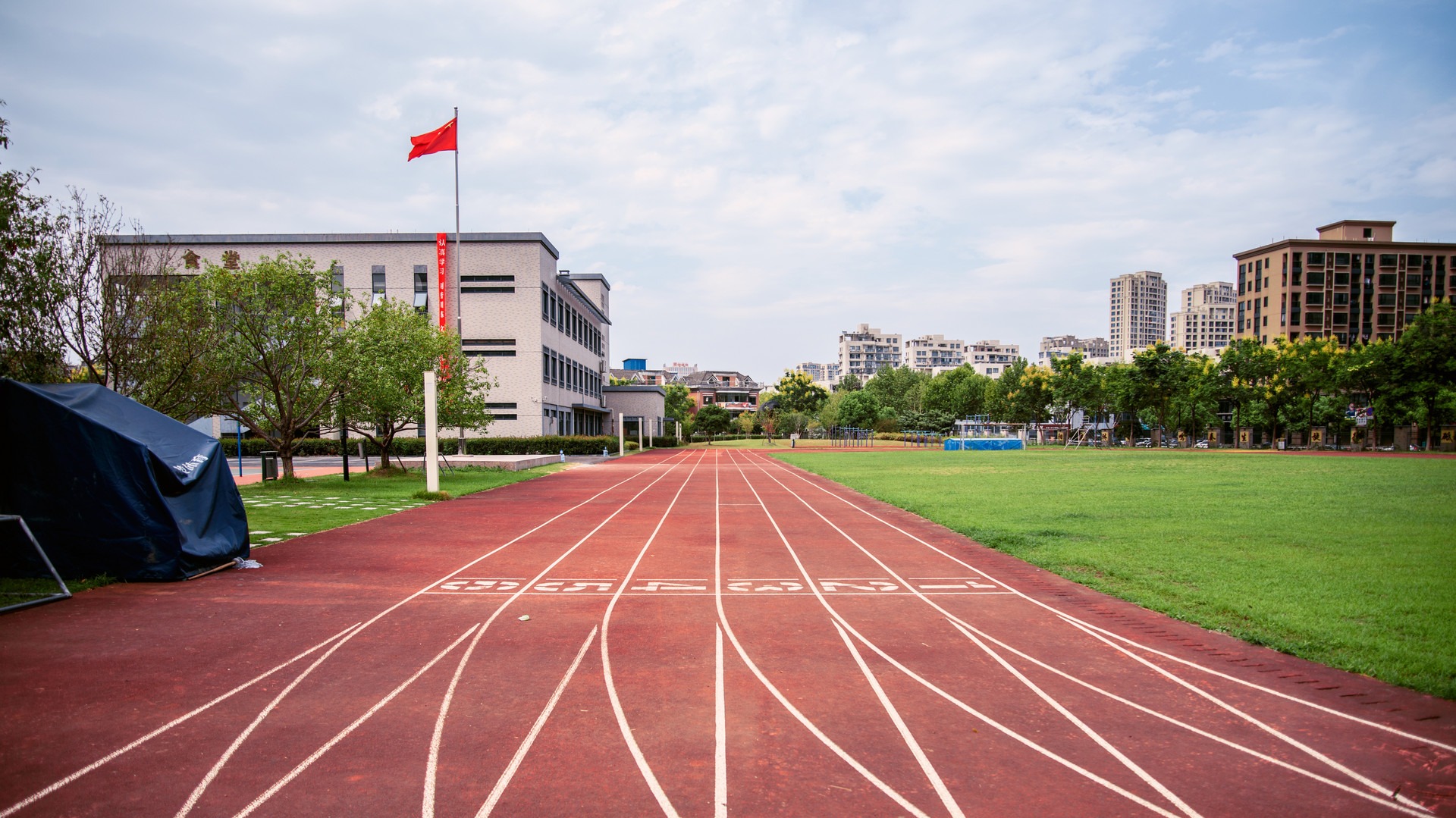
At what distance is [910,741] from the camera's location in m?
4.53

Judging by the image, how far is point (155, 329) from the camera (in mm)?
13922

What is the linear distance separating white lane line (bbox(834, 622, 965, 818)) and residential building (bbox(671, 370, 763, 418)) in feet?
397

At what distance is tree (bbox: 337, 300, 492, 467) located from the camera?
22.0 m

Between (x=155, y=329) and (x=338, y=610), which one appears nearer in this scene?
(x=338, y=610)

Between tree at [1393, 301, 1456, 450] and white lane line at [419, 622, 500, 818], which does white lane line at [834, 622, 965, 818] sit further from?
tree at [1393, 301, 1456, 450]

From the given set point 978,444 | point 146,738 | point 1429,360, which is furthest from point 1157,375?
point 146,738

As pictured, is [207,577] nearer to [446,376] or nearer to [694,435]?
[446,376]

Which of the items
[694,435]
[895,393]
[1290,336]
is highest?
[1290,336]

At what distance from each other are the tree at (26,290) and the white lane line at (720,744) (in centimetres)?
1049

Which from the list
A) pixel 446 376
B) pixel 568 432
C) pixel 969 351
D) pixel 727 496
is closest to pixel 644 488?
pixel 727 496

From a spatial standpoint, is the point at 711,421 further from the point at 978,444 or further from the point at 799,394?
the point at 978,444

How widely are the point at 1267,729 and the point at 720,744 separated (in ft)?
11.7

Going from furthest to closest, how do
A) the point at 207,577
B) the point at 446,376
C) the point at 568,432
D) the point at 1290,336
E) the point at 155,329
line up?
the point at 1290,336, the point at 568,432, the point at 446,376, the point at 155,329, the point at 207,577

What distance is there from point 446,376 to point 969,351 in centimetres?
18976
